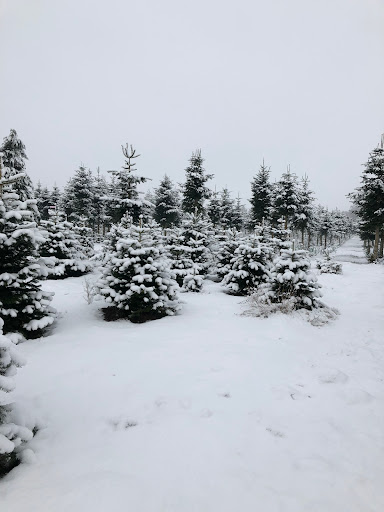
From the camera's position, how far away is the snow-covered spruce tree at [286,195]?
27.3m

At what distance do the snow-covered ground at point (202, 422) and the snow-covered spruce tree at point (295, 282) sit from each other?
6.27ft

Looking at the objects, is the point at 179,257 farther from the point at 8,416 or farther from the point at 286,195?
the point at 286,195

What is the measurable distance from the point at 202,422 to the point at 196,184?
21690 mm

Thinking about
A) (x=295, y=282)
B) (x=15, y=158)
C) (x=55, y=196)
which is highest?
(x=55, y=196)

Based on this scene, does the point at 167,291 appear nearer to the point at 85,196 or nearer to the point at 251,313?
the point at 251,313

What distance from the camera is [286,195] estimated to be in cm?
2773

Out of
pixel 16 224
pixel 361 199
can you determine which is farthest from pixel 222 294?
pixel 361 199

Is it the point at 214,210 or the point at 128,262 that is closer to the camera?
the point at 128,262

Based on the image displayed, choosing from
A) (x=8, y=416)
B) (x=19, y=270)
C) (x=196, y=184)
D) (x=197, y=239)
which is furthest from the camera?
(x=196, y=184)

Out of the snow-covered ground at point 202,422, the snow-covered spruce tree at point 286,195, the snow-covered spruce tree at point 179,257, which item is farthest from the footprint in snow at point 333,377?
the snow-covered spruce tree at point 286,195

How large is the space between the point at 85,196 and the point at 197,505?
34672 millimetres

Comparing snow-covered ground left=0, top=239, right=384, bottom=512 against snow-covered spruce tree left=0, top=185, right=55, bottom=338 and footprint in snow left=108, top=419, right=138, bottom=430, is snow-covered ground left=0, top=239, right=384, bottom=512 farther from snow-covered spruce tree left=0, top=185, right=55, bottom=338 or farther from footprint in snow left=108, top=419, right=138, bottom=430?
snow-covered spruce tree left=0, top=185, right=55, bottom=338

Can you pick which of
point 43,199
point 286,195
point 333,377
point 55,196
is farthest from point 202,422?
point 43,199

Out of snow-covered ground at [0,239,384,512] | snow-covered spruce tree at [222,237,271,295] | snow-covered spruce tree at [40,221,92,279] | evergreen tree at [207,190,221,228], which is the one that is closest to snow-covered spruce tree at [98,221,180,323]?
snow-covered ground at [0,239,384,512]
